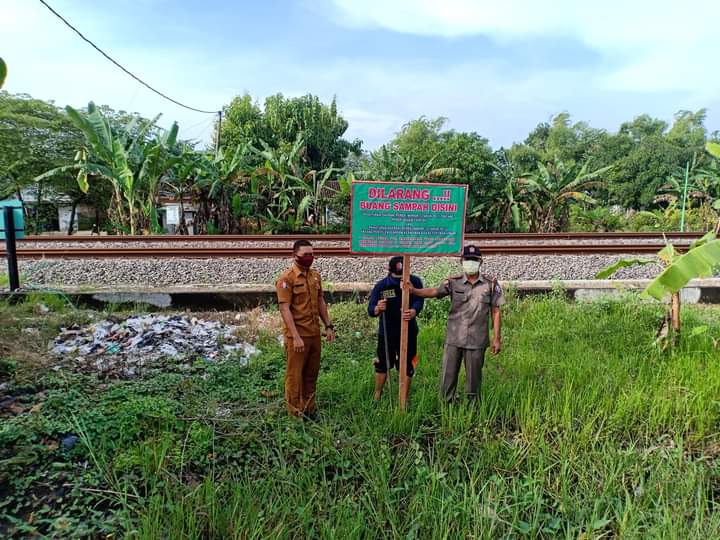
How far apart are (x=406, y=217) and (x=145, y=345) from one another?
379 cm

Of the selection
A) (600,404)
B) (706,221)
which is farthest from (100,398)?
(706,221)

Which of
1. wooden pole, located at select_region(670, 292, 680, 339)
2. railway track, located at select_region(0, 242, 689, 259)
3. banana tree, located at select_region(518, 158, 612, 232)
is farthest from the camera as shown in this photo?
banana tree, located at select_region(518, 158, 612, 232)

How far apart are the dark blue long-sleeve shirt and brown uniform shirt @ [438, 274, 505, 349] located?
400 millimetres

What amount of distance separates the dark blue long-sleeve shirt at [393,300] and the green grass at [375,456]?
670 mm

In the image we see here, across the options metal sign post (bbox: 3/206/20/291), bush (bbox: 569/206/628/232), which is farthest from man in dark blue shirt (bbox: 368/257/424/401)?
bush (bbox: 569/206/628/232)

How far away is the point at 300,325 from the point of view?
3.76m

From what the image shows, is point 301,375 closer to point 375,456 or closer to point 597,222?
point 375,456

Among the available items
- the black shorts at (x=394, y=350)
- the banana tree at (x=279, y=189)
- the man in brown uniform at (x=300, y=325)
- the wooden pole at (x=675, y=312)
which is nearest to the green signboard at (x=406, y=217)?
the man in brown uniform at (x=300, y=325)

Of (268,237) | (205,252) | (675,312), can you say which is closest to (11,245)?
(205,252)

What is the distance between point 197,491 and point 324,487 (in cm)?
80

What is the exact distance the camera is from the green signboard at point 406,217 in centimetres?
385

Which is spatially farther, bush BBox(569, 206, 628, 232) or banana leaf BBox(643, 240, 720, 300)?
bush BBox(569, 206, 628, 232)

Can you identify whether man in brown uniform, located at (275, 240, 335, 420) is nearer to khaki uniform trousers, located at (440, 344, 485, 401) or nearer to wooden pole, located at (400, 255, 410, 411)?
wooden pole, located at (400, 255, 410, 411)

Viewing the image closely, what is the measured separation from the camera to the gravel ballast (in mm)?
8266
